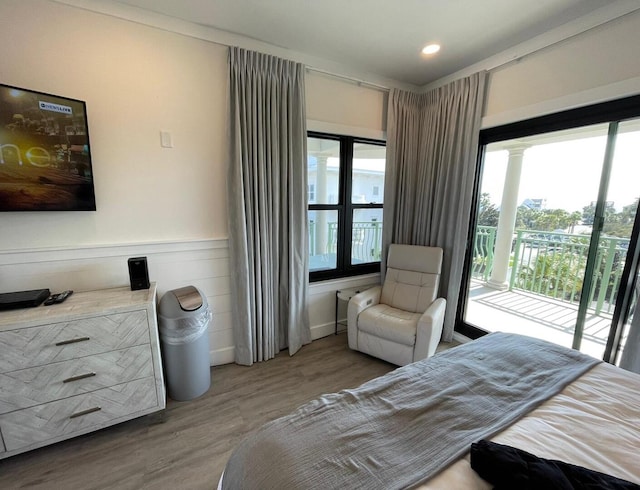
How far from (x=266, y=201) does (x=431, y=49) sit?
1.95 meters

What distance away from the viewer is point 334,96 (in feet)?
8.81

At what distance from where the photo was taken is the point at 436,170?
286 cm

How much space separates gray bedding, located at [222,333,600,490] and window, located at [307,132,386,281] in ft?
5.96

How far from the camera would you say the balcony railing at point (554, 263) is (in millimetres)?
2521

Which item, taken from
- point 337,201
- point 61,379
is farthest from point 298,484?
point 337,201

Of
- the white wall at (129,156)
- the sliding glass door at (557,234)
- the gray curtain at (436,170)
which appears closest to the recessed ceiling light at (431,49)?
the gray curtain at (436,170)

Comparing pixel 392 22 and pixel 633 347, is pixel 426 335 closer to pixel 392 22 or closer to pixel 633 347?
pixel 633 347

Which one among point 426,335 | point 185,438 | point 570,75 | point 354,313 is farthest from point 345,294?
point 570,75

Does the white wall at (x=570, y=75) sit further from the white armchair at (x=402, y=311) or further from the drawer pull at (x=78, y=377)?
the drawer pull at (x=78, y=377)

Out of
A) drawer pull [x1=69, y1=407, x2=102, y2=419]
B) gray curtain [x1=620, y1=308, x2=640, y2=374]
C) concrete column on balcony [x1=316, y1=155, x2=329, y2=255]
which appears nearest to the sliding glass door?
gray curtain [x1=620, y1=308, x2=640, y2=374]

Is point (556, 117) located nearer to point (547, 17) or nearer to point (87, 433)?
point (547, 17)

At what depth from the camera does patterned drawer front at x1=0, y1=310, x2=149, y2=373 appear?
54.1 inches

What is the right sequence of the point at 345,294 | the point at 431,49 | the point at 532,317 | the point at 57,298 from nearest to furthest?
the point at 57,298 < the point at 431,49 < the point at 345,294 < the point at 532,317

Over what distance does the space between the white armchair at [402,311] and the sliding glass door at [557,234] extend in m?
0.53
